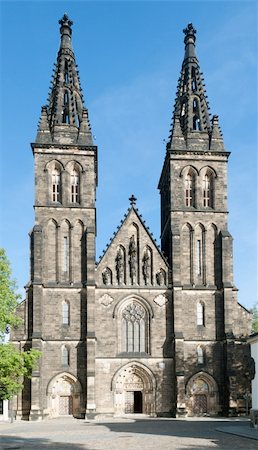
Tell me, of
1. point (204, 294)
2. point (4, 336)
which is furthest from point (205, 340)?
point (4, 336)

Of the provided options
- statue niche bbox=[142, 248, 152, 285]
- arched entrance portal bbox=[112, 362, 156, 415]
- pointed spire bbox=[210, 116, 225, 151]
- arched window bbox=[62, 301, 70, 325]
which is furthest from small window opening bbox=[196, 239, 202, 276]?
arched window bbox=[62, 301, 70, 325]

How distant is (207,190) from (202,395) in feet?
55.0

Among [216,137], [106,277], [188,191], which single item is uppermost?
[216,137]

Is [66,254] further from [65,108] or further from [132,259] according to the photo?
[65,108]

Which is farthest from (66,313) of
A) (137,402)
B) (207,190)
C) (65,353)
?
(207,190)

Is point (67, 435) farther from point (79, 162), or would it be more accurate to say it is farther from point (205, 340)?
point (79, 162)

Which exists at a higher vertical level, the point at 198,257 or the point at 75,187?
the point at 75,187

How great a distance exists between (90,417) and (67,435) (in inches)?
661

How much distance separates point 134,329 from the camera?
52.8 meters

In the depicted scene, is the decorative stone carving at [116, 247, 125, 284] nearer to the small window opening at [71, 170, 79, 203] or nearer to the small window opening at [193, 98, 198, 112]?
the small window opening at [71, 170, 79, 203]

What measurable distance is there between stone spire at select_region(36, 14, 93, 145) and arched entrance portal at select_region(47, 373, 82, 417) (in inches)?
757

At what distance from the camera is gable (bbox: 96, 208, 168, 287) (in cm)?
5322

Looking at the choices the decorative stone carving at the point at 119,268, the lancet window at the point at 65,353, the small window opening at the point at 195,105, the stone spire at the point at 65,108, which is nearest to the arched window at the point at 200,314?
the decorative stone carving at the point at 119,268

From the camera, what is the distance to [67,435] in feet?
108
